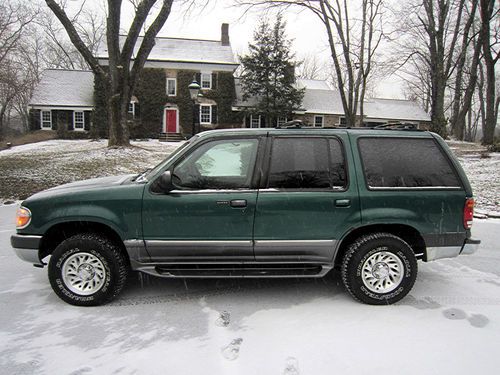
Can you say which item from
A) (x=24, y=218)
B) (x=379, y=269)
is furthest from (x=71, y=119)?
(x=379, y=269)

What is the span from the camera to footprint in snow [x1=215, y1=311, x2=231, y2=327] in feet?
11.2

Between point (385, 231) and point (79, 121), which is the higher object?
point (79, 121)

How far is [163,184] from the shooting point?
359cm

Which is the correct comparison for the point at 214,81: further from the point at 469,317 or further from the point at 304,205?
the point at 469,317

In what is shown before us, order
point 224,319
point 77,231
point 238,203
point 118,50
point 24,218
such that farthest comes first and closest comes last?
1. point 118,50
2. point 77,231
3. point 24,218
4. point 238,203
5. point 224,319

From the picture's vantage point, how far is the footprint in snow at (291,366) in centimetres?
273

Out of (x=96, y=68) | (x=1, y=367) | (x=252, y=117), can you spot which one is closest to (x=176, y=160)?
(x=1, y=367)

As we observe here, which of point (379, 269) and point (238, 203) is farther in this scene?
point (379, 269)

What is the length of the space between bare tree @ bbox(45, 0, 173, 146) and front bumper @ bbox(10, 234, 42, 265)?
14262mm

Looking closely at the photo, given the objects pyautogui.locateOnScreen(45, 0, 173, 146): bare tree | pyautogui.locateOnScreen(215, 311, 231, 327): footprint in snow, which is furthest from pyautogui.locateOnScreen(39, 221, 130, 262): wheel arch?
pyautogui.locateOnScreen(45, 0, 173, 146): bare tree

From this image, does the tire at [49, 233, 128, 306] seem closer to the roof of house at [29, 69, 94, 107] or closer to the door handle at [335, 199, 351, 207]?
the door handle at [335, 199, 351, 207]

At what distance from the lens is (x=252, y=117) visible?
1355 inches

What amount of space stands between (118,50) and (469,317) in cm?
1763

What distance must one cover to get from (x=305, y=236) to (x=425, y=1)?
2785cm
